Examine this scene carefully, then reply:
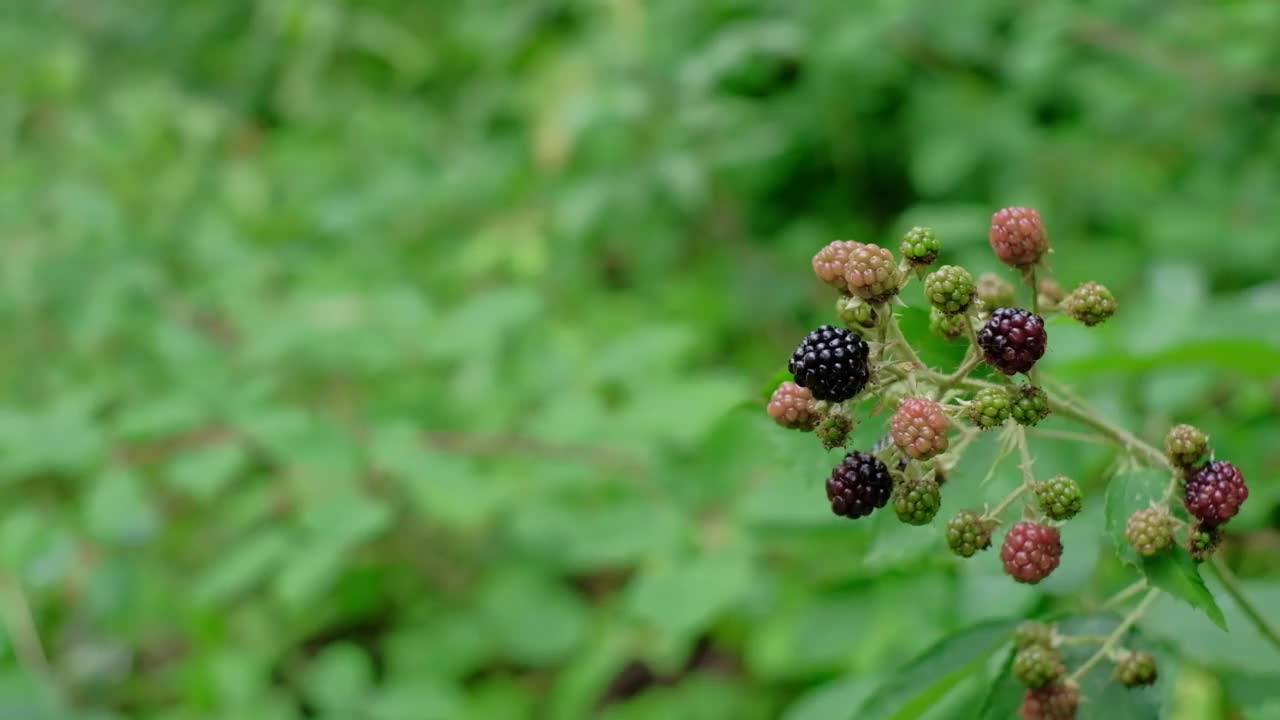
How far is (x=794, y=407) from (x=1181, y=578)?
370 mm

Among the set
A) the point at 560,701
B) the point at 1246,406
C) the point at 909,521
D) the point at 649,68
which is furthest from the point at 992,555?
the point at 649,68

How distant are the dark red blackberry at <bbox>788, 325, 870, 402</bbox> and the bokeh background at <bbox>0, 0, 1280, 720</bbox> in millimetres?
155

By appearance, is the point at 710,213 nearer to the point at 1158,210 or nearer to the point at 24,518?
the point at 1158,210

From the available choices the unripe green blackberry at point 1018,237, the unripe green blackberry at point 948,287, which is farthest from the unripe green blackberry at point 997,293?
the unripe green blackberry at point 948,287

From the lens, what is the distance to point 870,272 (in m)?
0.94

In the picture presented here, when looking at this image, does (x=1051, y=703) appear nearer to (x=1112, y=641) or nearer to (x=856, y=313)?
(x=1112, y=641)

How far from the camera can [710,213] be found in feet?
11.9

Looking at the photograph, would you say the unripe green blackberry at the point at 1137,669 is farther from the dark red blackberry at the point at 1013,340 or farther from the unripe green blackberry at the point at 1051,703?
the dark red blackberry at the point at 1013,340

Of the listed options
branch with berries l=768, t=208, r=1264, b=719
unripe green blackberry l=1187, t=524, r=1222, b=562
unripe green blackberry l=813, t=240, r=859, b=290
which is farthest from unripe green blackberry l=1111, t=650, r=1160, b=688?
unripe green blackberry l=813, t=240, r=859, b=290

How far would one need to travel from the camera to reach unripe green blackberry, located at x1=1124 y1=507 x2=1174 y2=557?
0.89m

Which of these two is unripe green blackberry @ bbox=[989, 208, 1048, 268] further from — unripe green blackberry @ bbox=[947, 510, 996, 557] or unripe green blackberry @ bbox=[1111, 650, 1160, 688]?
unripe green blackberry @ bbox=[1111, 650, 1160, 688]

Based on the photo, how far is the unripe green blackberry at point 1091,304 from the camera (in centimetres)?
98

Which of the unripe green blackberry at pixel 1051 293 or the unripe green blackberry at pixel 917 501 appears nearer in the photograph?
the unripe green blackberry at pixel 917 501

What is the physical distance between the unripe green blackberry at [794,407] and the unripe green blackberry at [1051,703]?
33 centimetres
